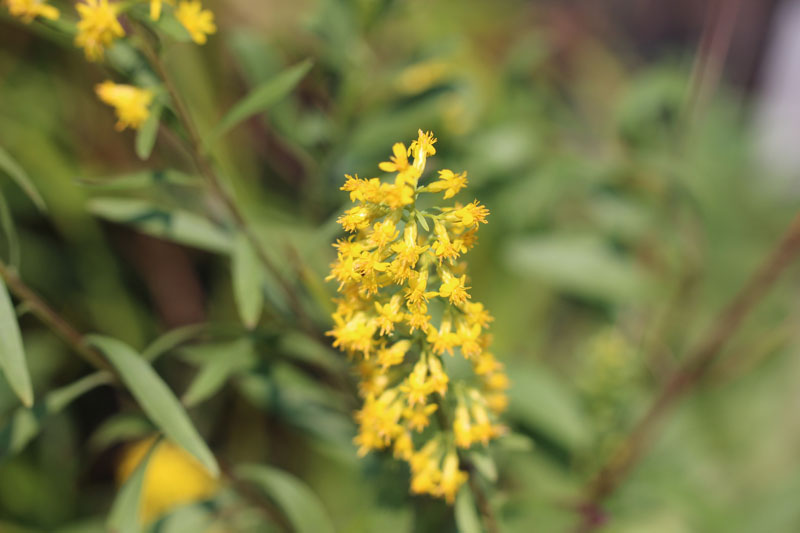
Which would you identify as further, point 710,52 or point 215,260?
point 215,260

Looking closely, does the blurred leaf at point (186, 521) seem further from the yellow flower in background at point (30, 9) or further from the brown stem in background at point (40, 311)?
the yellow flower in background at point (30, 9)

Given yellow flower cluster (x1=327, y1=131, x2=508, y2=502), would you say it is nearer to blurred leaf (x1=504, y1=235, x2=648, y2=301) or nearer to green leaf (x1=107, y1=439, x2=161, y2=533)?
green leaf (x1=107, y1=439, x2=161, y2=533)

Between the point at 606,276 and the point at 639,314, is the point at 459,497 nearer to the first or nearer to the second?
the point at 606,276

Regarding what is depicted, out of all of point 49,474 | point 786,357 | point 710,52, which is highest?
point 710,52

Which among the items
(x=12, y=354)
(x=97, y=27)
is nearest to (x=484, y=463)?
(x=12, y=354)

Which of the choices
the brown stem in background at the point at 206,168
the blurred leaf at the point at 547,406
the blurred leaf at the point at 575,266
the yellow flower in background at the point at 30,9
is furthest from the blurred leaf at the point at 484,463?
the blurred leaf at the point at 575,266

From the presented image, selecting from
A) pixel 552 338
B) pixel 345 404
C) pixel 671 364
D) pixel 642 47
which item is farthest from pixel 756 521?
pixel 642 47
